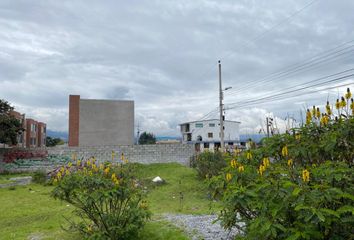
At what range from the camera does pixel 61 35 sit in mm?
10000

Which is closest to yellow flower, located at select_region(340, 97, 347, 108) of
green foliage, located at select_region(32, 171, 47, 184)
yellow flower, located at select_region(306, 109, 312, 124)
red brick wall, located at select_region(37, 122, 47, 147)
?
yellow flower, located at select_region(306, 109, 312, 124)

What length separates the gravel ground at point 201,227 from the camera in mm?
4305

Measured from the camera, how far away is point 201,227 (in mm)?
4859

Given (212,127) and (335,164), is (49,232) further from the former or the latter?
(212,127)

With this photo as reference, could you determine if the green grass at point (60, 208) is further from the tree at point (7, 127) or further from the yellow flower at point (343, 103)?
the tree at point (7, 127)

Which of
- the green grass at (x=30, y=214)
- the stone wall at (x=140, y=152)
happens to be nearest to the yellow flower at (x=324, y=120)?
the green grass at (x=30, y=214)

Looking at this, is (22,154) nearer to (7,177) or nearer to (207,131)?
(7,177)

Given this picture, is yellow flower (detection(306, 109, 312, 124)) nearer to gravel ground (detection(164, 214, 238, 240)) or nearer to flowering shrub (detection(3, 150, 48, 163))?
gravel ground (detection(164, 214, 238, 240))

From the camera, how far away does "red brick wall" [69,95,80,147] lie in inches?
868

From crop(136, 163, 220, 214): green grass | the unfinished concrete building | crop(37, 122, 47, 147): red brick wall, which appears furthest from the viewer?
crop(37, 122, 47, 147): red brick wall

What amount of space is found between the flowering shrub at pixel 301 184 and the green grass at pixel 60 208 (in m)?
0.93

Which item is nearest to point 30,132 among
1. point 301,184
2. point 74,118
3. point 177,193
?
point 74,118

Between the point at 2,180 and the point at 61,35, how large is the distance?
7377 mm

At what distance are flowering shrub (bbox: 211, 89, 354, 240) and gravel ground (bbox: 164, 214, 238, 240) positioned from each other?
4.49 ft
